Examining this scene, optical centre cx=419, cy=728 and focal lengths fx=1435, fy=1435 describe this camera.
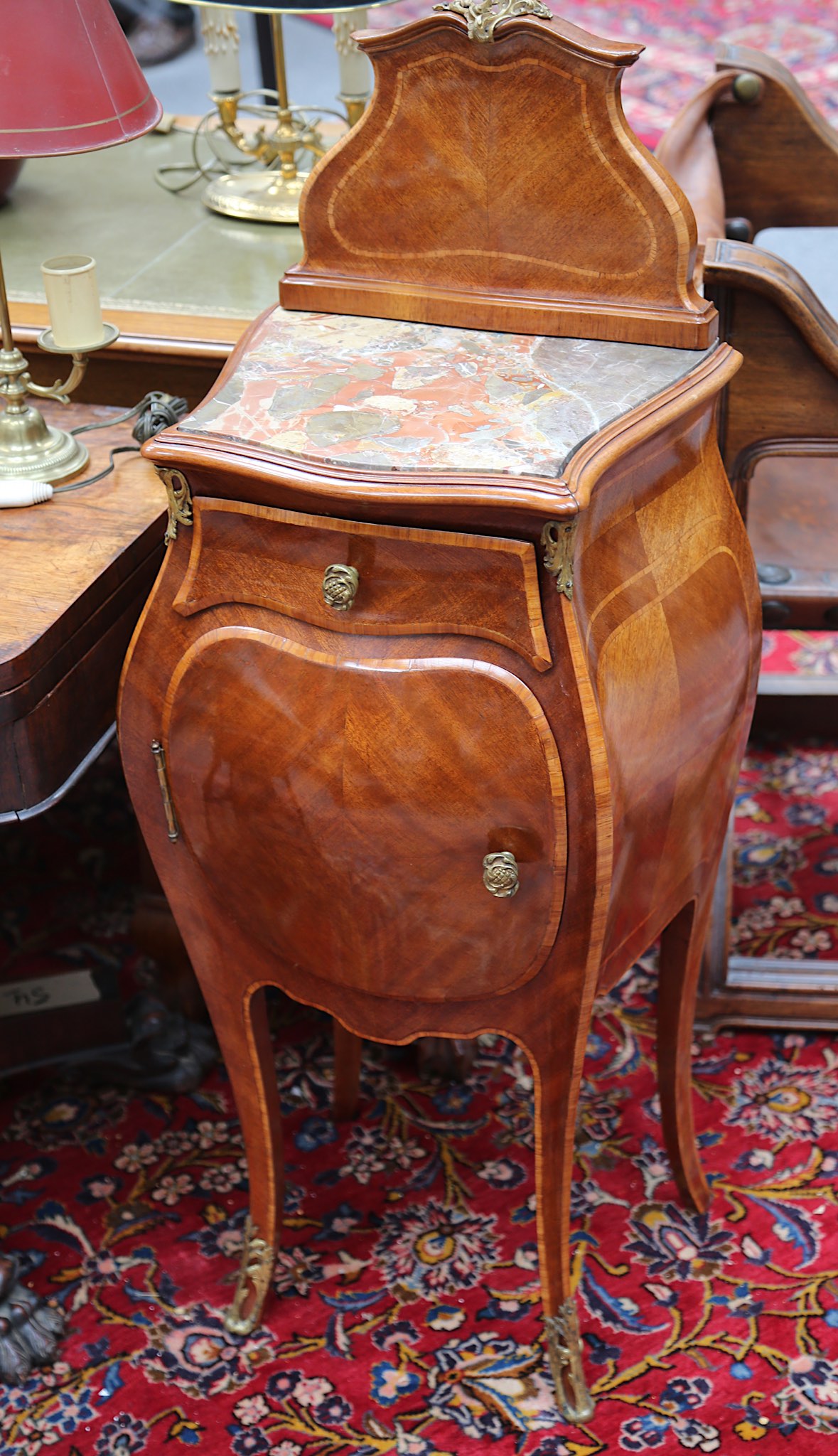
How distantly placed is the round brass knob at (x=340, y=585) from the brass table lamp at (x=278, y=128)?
1.17 metres

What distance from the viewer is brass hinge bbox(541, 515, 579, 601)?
1.13m

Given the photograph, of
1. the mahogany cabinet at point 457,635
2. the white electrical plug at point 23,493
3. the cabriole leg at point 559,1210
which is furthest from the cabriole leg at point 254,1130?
the white electrical plug at point 23,493

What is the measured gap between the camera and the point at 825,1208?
1802 mm

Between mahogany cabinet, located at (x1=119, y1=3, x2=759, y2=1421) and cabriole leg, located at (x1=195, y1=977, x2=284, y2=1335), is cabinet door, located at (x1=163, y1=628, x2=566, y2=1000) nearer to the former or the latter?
mahogany cabinet, located at (x1=119, y1=3, x2=759, y2=1421)

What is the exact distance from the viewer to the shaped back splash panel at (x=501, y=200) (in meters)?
1.33

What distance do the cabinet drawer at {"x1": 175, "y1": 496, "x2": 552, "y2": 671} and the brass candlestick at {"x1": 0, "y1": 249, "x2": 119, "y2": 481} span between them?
0.45m

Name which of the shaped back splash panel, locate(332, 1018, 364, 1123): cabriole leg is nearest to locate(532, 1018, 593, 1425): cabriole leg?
locate(332, 1018, 364, 1123): cabriole leg

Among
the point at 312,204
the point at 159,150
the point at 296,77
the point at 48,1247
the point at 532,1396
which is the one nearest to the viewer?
the point at 312,204

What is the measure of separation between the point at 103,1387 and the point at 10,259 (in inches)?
59.8

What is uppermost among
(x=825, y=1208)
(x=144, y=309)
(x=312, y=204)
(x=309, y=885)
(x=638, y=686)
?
(x=312, y=204)

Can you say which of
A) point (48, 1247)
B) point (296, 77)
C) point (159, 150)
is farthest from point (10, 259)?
point (296, 77)

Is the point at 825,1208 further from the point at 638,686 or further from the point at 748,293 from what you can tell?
the point at 748,293

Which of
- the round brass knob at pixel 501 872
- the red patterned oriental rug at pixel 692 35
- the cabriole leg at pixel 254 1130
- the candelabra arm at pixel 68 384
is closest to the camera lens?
the round brass knob at pixel 501 872

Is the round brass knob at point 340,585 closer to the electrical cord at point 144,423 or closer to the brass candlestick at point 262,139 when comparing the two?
the electrical cord at point 144,423
